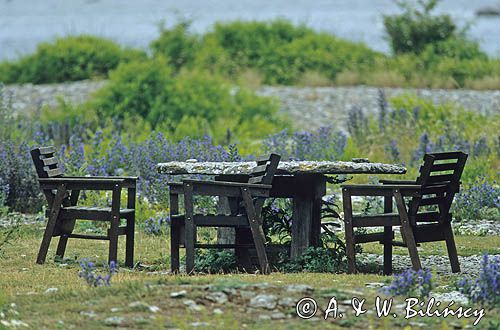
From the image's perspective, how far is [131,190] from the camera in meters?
10.2

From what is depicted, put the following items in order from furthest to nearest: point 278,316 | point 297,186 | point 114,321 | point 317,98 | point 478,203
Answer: point 317,98 < point 478,203 < point 297,186 < point 278,316 < point 114,321

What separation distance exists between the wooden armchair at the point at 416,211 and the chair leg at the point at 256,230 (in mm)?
683

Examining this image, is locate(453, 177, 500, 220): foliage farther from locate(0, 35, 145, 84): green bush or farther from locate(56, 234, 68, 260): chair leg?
locate(0, 35, 145, 84): green bush

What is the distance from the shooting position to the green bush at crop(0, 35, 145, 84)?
90.7 feet

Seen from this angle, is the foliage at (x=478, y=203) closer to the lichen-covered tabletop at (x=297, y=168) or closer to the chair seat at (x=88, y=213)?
the lichen-covered tabletop at (x=297, y=168)

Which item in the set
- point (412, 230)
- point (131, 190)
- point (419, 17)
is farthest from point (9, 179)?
point (419, 17)

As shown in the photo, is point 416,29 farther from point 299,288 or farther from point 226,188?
point 299,288

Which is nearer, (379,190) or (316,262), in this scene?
(379,190)

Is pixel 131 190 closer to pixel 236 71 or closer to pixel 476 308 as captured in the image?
pixel 476 308

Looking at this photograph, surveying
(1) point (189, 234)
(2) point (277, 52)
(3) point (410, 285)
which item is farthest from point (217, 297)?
(2) point (277, 52)

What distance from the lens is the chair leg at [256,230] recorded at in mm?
9070

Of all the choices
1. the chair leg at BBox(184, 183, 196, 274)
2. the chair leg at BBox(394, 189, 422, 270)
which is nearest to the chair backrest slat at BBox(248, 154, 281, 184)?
the chair leg at BBox(184, 183, 196, 274)

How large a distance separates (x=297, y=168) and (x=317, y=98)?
15.1 meters

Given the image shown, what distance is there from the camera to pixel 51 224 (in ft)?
32.0
